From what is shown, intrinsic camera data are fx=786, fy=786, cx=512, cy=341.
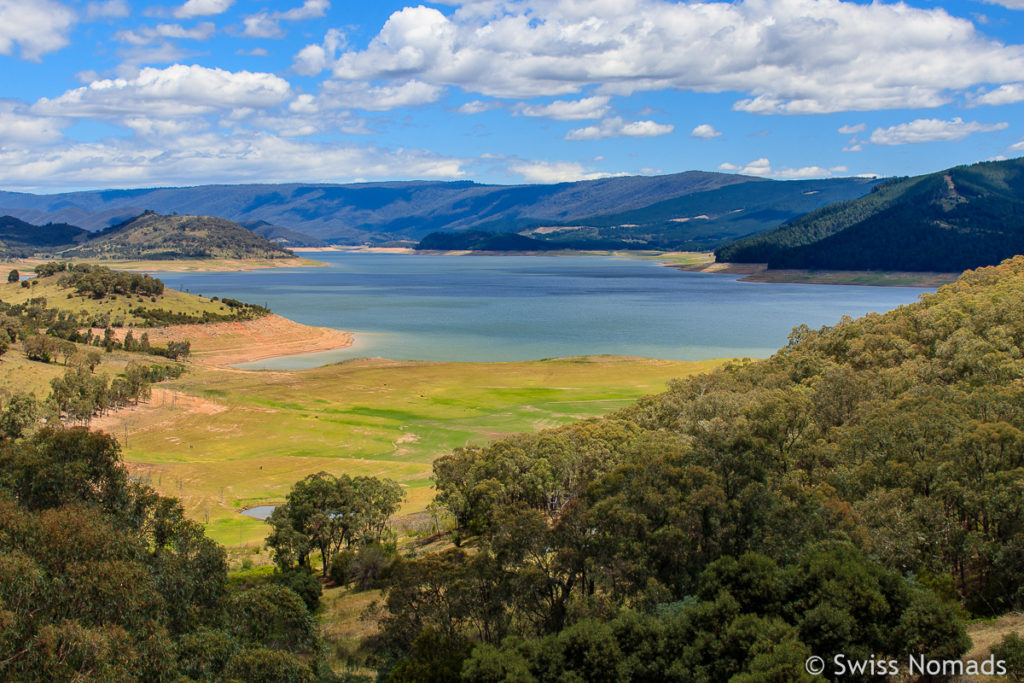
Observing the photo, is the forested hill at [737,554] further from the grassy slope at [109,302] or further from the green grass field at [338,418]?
the grassy slope at [109,302]

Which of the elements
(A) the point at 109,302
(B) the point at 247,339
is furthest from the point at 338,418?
(A) the point at 109,302

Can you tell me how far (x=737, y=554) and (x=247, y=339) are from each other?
94.8m

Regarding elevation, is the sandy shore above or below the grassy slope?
below

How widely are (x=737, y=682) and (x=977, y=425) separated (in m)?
14.2

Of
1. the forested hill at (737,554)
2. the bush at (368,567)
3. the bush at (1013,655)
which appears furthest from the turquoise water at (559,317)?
the bush at (1013,655)

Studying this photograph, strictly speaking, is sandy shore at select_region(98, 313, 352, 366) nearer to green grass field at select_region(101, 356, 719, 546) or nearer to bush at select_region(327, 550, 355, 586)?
green grass field at select_region(101, 356, 719, 546)

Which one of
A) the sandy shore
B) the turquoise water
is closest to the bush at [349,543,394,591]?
the turquoise water

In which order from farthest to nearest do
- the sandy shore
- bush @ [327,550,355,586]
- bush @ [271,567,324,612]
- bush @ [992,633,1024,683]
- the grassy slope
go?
the grassy slope
the sandy shore
bush @ [327,550,355,586]
bush @ [271,567,324,612]
bush @ [992,633,1024,683]

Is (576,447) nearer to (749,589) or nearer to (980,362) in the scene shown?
(749,589)

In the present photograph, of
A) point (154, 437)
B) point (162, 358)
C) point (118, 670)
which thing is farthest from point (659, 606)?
point (162, 358)

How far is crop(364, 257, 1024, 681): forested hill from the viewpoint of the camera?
16.7m

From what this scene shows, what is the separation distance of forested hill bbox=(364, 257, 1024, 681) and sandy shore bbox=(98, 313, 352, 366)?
2930 inches

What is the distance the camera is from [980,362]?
35.7 m

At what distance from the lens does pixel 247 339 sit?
347 ft
